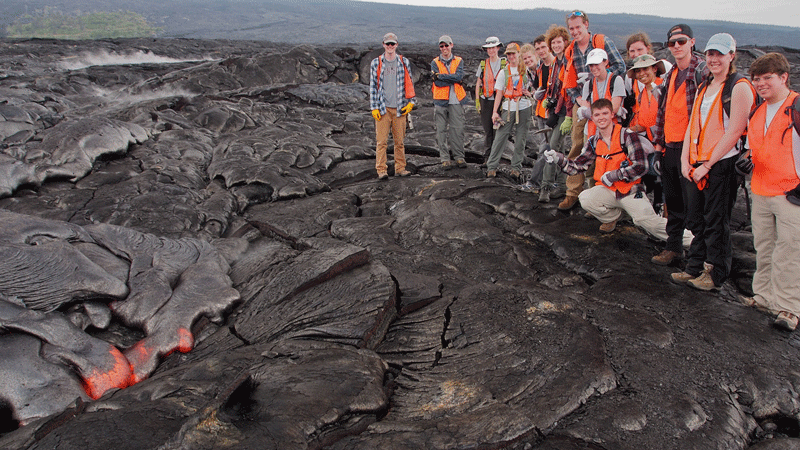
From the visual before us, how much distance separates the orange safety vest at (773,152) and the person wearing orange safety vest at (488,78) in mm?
5138

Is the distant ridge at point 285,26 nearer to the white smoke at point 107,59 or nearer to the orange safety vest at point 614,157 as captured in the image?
the white smoke at point 107,59

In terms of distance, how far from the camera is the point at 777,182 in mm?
4137

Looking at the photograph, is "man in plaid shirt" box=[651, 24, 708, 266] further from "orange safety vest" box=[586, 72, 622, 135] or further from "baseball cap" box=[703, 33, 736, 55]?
"orange safety vest" box=[586, 72, 622, 135]

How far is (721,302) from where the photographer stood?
15.6ft

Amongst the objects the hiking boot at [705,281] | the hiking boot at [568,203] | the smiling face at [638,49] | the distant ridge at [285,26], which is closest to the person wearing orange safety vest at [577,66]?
the hiking boot at [568,203]

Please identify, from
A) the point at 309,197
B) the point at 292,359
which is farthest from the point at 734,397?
the point at 309,197

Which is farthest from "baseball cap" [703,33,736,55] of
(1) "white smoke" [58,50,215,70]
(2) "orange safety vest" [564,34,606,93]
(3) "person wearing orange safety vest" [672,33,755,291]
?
(1) "white smoke" [58,50,215,70]

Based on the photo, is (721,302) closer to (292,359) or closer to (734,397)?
(734,397)

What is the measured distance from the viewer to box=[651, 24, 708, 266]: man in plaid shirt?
16.6 feet

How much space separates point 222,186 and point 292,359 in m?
6.04

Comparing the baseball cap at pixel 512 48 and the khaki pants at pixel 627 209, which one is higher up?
the baseball cap at pixel 512 48

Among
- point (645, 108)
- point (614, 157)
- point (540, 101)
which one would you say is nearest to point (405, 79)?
point (540, 101)

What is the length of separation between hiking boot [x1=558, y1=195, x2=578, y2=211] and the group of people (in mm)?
18

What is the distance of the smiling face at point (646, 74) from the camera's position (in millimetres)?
5797
